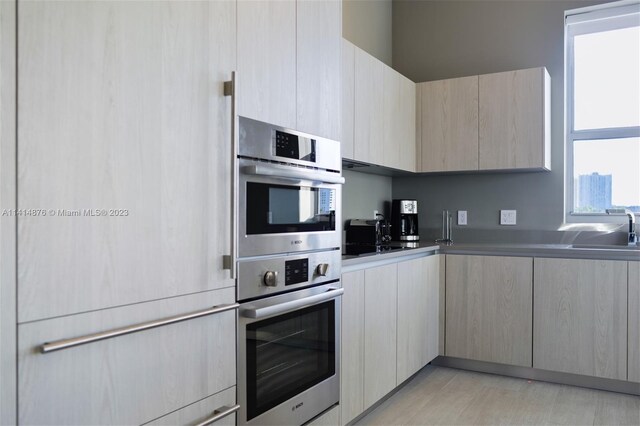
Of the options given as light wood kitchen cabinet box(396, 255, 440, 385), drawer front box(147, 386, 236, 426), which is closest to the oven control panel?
drawer front box(147, 386, 236, 426)

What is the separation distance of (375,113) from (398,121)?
1.33 ft

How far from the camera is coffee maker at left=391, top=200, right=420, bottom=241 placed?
3.75 metres

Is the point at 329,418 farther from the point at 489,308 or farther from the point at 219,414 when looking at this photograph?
the point at 489,308

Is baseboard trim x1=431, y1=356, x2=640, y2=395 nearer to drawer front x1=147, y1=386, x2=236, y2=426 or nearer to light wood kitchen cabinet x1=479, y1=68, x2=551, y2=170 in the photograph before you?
light wood kitchen cabinet x1=479, y1=68, x2=551, y2=170

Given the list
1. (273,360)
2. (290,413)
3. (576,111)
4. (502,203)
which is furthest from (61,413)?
(576,111)

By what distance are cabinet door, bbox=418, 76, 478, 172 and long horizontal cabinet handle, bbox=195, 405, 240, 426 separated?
2.51 metres

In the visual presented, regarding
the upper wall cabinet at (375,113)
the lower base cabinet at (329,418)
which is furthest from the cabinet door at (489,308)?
the lower base cabinet at (329,418)

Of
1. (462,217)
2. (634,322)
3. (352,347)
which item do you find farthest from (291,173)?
(462,217)

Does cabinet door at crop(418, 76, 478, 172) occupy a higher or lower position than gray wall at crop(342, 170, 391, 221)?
higher

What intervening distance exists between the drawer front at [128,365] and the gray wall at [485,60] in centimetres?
272

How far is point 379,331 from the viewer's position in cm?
260

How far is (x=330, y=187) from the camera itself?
212cm

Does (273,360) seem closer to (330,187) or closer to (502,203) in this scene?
(330,187)

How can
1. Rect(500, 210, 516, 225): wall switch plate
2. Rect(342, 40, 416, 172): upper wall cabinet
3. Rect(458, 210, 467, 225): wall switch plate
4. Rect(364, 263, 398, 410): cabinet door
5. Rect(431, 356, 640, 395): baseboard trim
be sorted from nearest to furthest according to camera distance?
Rect(364, 263, 398, 410): cabinet door, Rect(342, 40, 416, 172): upper wall cabinet, Rect(431, 356, 640, 395): baseboard trim, Rect(500, 210, 516, 225): wall switch plate, Rect(458, 210, 467, 225): wall switch plate
